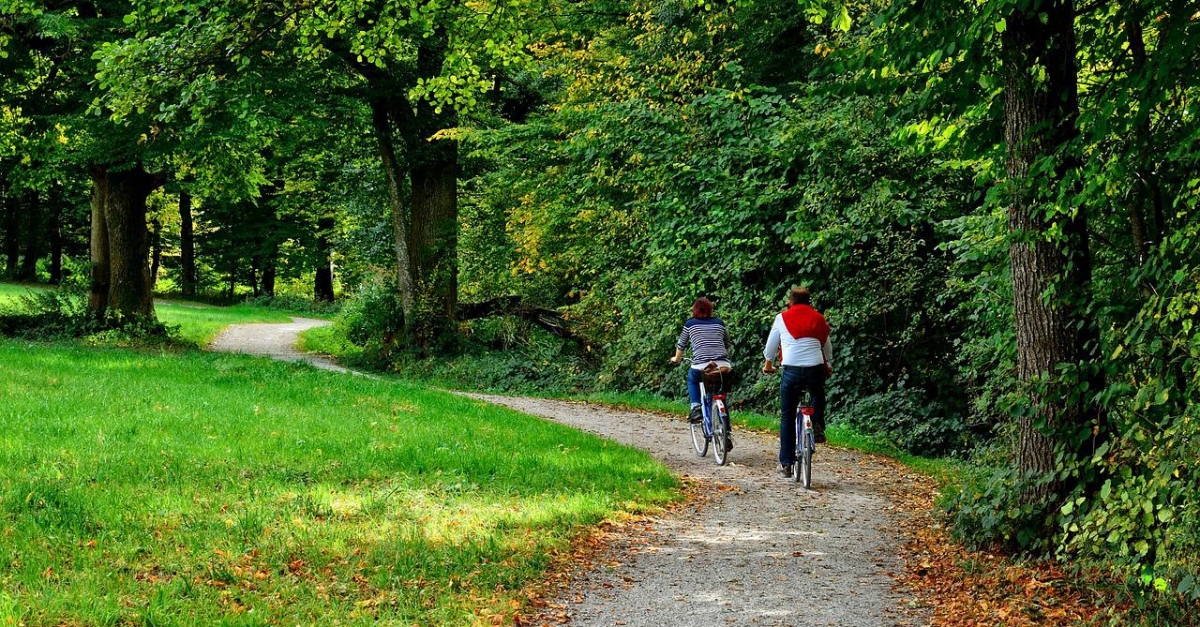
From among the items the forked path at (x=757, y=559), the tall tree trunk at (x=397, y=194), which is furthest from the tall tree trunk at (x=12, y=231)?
the forked path at (x=757, y=559)

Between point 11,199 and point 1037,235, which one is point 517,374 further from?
point 11,199

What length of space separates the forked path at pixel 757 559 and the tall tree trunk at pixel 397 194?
14249 mm

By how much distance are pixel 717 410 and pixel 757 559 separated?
440 centimetres

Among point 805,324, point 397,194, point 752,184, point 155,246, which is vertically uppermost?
point 397,194

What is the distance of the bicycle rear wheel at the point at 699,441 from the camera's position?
496 inches

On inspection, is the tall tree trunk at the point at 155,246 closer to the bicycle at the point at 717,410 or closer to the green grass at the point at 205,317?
the green grass at the point at 205,317

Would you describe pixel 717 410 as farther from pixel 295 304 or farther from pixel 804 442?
pixel 295 304

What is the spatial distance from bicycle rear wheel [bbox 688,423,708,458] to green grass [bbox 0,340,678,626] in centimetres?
108

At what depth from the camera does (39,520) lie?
673 cm

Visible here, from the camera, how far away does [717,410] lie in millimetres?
11711

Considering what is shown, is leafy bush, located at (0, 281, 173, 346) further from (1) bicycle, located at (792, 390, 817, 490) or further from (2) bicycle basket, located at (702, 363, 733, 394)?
(1) bicycle, located at (792, 390, 817, 490)

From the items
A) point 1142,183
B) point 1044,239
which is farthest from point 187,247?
point 1142,183

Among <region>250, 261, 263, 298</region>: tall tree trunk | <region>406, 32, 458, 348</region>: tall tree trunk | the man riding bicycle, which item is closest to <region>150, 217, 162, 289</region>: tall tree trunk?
<region>250, 261, 263, 298</region>: tall tree trunk

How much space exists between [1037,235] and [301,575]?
5206mm
